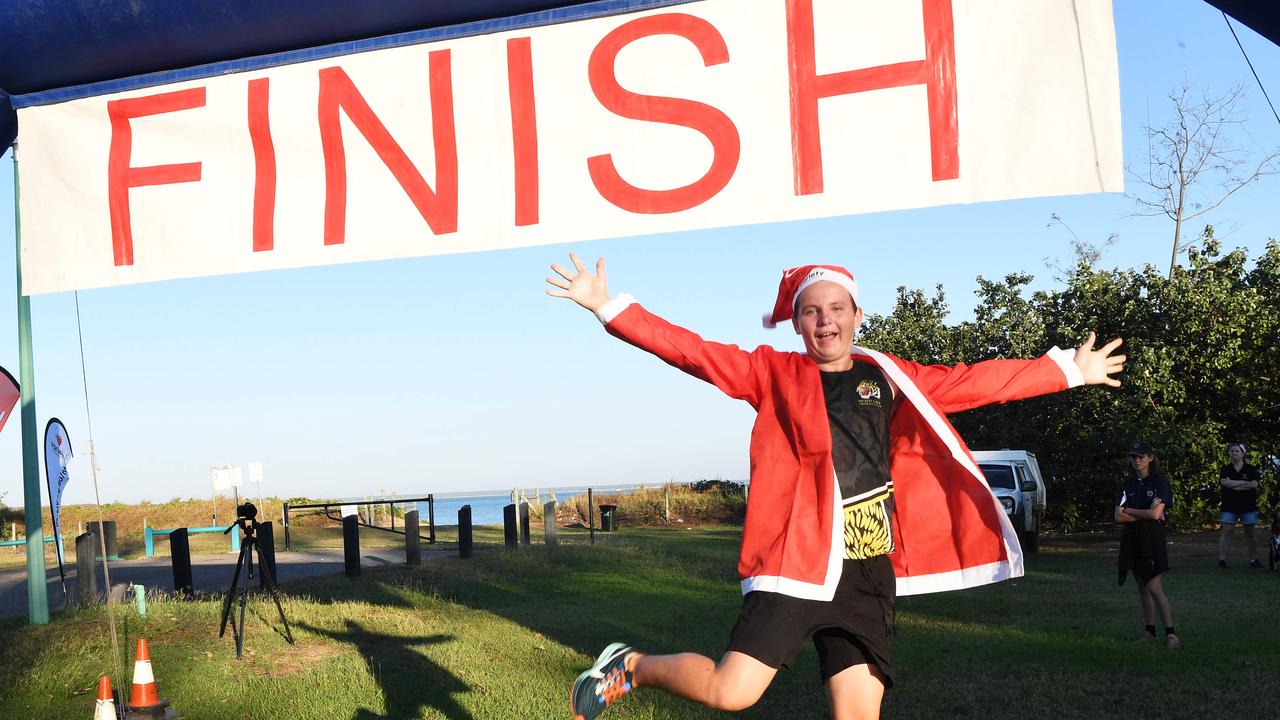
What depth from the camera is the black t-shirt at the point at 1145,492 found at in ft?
30.6

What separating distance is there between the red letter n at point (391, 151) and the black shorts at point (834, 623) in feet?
→ 6.37

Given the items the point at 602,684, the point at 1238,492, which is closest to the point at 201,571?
the point at 602,684

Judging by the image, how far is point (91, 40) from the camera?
433 centimetres

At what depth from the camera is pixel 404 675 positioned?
822 cm

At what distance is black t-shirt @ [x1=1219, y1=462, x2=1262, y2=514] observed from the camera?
16469 millimetres

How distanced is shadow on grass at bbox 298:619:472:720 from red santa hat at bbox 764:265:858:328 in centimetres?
374

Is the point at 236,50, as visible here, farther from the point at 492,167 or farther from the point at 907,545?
the point at 907,545

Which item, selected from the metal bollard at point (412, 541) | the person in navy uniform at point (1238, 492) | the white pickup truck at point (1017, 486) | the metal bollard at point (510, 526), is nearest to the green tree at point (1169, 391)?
the white pickup truck at point (1017, 486)

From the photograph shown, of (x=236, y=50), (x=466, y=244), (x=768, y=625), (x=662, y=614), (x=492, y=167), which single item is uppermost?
(x=236, y=50)

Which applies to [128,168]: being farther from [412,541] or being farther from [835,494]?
[412,541]

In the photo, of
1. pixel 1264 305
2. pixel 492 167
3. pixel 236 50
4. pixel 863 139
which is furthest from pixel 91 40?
pixel 1264 305

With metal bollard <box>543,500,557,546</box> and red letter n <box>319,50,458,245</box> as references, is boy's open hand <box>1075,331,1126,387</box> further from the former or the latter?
metal bollard <box>543,500,557,546</box>

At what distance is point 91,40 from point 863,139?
310 cm

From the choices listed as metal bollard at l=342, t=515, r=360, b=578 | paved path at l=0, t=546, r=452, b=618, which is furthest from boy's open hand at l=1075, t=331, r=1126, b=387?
paved path at l=0, t=546, r=452, b=618
